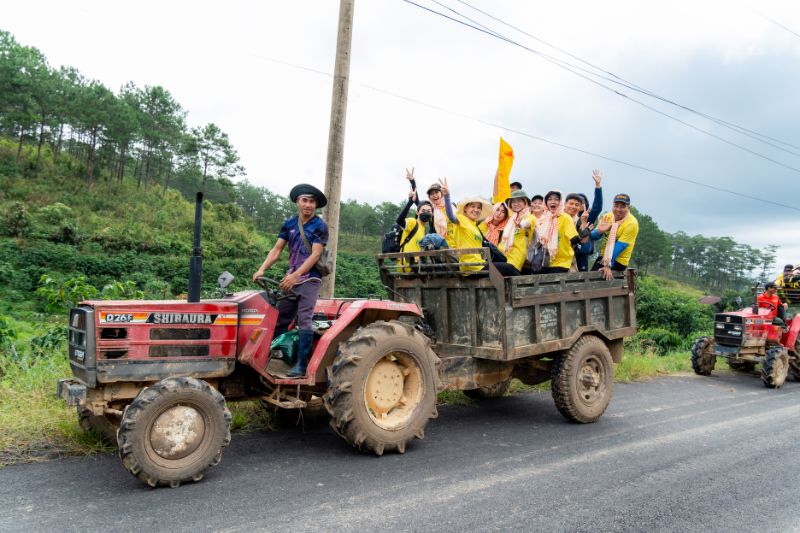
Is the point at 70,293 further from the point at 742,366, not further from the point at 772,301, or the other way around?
the point at 772,301

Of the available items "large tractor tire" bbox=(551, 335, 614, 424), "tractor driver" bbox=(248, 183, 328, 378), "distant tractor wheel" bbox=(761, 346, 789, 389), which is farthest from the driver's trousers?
"distant tractor wheel" bbox=(761, 346, 789, 389)

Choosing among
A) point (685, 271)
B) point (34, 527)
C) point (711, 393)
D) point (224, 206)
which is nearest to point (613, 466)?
point (34, 527)

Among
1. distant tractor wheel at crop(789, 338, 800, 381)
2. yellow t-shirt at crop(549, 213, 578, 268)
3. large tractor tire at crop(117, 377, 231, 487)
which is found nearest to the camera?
→ large tractor tire at crop(117, 377, 231, 487)

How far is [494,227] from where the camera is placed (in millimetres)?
7371

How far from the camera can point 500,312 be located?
5.63m

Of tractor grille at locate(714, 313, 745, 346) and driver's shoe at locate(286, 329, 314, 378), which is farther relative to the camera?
tractor grille at locate(714, 313, 745, 346)

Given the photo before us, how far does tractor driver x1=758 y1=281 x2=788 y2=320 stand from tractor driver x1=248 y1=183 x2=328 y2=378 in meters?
10.2

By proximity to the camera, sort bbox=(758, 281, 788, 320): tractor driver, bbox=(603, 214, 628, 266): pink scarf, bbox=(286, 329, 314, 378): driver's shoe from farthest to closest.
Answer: bbox=(758, 281, 788, 320): tractor driver → bbox=(603, 214, 628, 266): pink scarf → bbox=(286, 329, 314, 378): driver's shoe

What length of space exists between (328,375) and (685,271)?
370 ft

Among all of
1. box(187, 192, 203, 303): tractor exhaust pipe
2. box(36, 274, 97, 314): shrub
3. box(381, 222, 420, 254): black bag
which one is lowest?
box(36, 274, 97, 314): shrub

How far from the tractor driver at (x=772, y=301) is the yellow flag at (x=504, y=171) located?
7.16 metres

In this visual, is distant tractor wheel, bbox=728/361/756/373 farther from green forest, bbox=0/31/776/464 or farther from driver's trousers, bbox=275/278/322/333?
driver's trousers, bbox=275/278/322/333

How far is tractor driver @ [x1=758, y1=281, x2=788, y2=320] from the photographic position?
11.3 meters

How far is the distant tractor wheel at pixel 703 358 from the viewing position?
1094cm
